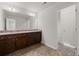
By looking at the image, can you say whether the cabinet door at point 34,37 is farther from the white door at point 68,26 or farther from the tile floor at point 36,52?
the white door at point 68,26

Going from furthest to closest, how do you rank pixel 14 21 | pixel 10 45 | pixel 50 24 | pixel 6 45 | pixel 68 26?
1. pixel 68 26
2. pixel 50 24
3. pixel 14 21
4. pixel 10 45
5. pixel 6 45

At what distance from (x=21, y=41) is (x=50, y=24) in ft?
4.60

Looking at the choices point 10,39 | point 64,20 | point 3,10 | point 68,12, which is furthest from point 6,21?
point 68,12

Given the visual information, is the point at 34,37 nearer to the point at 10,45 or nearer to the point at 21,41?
the point at 21,41

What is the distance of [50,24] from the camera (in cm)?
361

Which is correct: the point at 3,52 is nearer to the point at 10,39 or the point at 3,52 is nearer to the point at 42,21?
the point at 10,39

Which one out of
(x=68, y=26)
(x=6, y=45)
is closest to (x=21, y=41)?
(x=6, y=45)

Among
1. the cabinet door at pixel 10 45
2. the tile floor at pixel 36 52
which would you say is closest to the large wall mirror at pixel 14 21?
the cabinet door at pixel 10 45

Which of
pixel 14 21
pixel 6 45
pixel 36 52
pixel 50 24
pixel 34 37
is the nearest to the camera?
pixel 6 45

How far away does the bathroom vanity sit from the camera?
8.65 feet

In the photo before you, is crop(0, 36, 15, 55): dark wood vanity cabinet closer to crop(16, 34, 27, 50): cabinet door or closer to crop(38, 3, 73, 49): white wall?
crop(16, 34, 27, 50): cabinet door

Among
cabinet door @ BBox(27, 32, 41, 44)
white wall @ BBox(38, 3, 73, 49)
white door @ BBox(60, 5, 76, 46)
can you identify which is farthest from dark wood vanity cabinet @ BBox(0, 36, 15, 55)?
white door @ BBox(60, 5, 76, 46)

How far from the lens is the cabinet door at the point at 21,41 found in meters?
3.19

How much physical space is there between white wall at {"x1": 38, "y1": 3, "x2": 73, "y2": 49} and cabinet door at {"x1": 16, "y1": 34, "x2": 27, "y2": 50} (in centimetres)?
95
